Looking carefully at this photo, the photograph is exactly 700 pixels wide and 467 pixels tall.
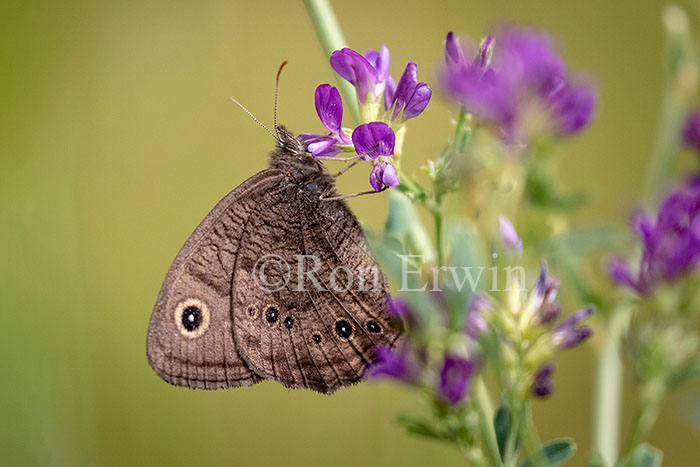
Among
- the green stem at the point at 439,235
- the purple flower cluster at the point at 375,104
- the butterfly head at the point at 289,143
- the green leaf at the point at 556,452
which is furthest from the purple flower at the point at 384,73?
the green leaf at the point at 556,452

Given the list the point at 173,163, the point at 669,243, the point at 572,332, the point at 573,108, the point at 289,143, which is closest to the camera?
the point at 572,332

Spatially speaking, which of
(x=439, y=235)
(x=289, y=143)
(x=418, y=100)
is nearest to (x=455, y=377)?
(x=439, y=235)

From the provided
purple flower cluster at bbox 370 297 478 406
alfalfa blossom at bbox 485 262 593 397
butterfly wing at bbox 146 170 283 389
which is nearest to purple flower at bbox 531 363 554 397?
alfalfa blossom at bbox 485 262 593 397

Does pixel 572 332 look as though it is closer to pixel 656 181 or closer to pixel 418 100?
pixel 418 100

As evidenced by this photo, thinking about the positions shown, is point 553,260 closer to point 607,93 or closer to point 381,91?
point 381,91

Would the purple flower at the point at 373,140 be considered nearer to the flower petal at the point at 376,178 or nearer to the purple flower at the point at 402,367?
the flower petal at the point at 376,178

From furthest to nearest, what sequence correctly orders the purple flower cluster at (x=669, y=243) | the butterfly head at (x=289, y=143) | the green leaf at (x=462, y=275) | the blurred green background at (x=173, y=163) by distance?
1. the blurred green background at (x=173, y=163)
2. the butterfly head at (x=289, y=143)
3. the purple flower cluster at (x=669, y=243)
4. the green leaf at (x=462, y=275)

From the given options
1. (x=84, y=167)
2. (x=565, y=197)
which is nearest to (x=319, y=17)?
(x=565, y=197)
